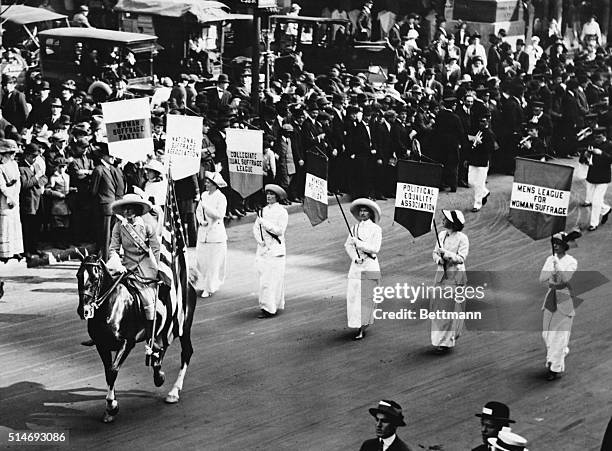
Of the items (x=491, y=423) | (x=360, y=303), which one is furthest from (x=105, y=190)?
(x=491, y=423)

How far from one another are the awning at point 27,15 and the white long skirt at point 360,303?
46.3ft

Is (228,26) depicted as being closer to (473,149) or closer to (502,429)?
(473,149)

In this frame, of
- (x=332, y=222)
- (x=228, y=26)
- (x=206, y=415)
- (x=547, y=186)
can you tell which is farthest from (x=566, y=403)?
(x=228, y=26)

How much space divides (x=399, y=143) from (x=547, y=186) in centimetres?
929

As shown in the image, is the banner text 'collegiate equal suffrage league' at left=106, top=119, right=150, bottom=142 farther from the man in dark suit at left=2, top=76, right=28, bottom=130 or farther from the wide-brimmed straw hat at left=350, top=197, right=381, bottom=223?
the man in dark suit at left=2, top=76, right=28, bottom=130

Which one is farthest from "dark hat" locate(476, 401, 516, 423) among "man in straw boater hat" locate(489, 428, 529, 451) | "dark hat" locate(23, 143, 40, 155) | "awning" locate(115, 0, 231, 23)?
"awning" locate(115, 0, 231, 23)

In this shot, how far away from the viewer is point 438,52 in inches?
1304

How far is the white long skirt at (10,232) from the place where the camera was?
18.0 meters

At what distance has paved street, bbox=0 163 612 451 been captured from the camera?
42.0 ft

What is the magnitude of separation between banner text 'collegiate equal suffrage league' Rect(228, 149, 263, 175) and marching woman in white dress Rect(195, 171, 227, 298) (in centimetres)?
75

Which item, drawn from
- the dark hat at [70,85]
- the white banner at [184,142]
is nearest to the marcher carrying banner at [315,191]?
the white banner at [184,142]

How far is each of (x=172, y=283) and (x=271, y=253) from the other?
9.88ft

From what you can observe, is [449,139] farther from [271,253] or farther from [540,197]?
[540,197]

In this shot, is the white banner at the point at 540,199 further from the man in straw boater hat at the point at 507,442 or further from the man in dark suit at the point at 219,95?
the man in dark suit at the point at 219,95
